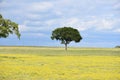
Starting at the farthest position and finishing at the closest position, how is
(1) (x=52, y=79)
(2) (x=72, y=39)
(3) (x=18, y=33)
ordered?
1. (2) (x=72, y=39)
2. (3) (x=18, y=33)
3. (1) (x=52, y=79)

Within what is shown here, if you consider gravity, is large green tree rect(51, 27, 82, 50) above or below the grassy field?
above

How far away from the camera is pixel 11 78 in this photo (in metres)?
23.0

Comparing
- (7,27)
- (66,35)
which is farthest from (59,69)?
(66,35)

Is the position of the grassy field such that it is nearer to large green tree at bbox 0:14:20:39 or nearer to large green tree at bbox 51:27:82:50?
large green tree at bbox 0:14:20:39

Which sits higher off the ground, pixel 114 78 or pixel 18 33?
pixel 18 33

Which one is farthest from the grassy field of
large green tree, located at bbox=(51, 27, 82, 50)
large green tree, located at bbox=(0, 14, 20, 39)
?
large green tree, located at bbox=(51, 27, 82, 50)

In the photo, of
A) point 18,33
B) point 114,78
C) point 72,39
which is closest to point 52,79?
point 114,78

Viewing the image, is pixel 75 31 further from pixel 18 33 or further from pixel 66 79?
pixel 66 79

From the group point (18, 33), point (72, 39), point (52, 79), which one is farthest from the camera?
point (72, 39)

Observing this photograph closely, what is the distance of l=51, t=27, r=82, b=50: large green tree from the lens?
4582 inches

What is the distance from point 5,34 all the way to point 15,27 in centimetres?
192

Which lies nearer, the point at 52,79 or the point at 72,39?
the point at 52,79

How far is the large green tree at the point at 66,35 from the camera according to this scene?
11638cm

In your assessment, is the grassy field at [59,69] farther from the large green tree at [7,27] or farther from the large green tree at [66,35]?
the large green tree at [66,35]
